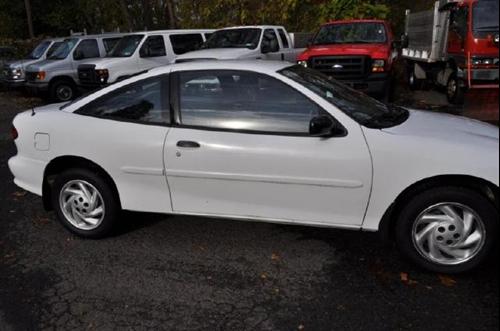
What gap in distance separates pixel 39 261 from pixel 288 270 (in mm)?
2051

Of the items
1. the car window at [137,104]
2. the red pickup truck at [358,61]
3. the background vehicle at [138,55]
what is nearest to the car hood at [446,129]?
the car window at [137,104]

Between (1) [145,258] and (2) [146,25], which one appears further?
(2) [146,25]

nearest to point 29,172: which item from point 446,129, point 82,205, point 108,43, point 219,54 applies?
point 82,205

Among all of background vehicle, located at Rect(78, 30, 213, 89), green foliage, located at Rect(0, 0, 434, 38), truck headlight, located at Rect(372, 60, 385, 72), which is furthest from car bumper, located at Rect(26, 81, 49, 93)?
truck headlight, located at Rect(372, 60, 385, 72)

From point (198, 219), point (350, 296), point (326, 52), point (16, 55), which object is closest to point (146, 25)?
point (16, 55)

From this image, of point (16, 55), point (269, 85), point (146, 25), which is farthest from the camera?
point (146, 25)

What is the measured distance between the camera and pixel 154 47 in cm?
1330

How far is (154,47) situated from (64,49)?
3781 mm

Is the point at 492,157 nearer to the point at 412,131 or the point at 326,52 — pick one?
the point at 412,131

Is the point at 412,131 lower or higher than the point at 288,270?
higher

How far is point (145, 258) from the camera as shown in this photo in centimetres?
408

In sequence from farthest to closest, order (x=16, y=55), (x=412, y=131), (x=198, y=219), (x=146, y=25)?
(x=146, y=25) < (x=16, y=55) < (x=198, y=219) < (x=412, y=131)

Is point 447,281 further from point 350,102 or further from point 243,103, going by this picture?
point 243,103

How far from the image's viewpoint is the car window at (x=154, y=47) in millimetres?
13172
